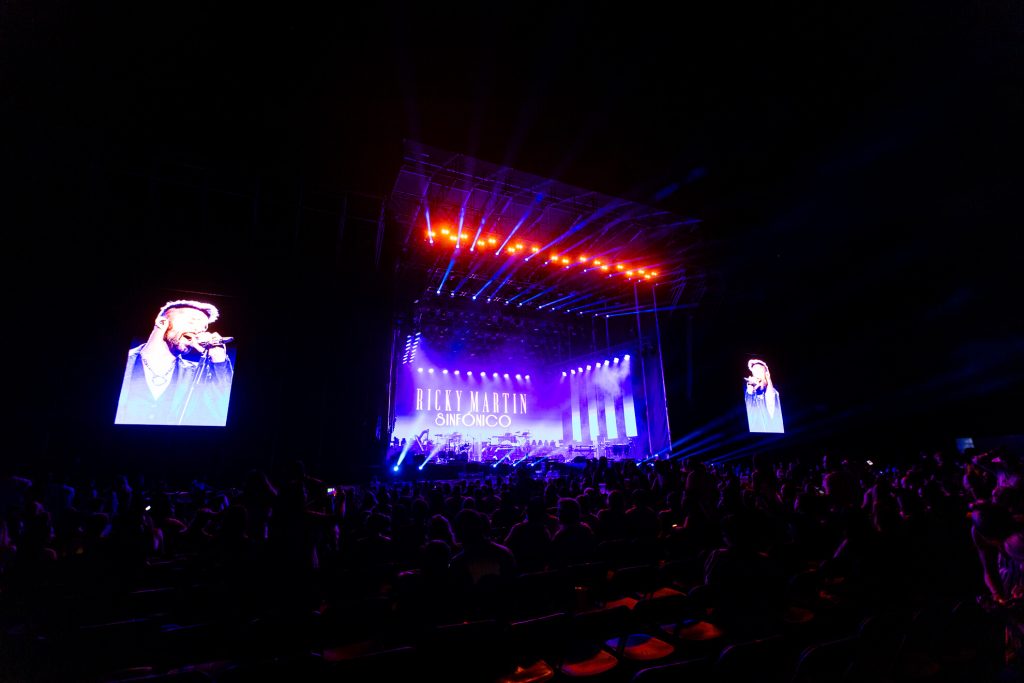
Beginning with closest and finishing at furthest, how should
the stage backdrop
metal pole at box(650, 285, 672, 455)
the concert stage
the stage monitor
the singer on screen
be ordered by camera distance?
the singer on screen
the concert stage
metal pole at box(650, 285, 672, 455)
the stage monitor
the stage backdrop

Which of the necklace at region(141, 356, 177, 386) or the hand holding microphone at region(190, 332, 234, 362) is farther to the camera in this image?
the hand holding microphone at region(190, 332, 234, 362)

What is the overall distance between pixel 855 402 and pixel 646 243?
14.0 m

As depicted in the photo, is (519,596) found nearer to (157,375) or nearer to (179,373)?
(179,373)

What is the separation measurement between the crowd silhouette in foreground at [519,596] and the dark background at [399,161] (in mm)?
6315

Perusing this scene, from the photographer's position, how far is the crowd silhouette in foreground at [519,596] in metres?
2.82

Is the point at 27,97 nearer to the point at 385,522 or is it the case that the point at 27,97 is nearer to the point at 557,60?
the point at 557,60

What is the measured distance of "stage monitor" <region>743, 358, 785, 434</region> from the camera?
20.0m

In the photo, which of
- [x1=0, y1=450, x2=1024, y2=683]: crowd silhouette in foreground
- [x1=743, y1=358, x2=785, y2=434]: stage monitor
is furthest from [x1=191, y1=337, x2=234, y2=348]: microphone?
[x1=743, y1=358, x2=785, y2=434]: stage monitor

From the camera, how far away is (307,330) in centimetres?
1367

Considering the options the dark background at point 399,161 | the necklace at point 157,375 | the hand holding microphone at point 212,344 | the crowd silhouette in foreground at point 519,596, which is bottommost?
the crowd silhouette in foreground at point 519,596

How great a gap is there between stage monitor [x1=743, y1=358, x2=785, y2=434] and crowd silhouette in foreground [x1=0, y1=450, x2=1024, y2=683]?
47.0ft

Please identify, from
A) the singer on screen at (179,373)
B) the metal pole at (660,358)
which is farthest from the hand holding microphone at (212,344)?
the metal pole at (660,358)

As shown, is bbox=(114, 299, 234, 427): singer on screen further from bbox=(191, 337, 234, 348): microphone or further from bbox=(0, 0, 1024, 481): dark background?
bbox=(0, 0, 1024, 481): dark background

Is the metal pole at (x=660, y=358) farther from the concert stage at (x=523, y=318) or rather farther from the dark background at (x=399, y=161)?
the dark background at (x=399, y=161)
